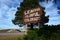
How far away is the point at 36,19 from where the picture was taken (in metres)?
9.66

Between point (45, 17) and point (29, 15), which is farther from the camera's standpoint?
point (45, 17)

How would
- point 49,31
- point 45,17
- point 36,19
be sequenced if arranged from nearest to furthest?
1. point 36,19
2. point 49,31
3. point 45,17

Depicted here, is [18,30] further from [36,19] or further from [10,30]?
[36,19]

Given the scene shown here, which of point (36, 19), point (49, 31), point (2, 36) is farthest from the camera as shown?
point (2, 36)

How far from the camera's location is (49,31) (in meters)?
10.4

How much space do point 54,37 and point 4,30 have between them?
4.78 metres

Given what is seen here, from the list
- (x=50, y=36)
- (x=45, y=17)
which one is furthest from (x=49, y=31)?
(x=45, y=17)

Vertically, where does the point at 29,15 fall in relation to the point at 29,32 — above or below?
above

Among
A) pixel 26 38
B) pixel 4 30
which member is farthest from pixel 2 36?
pixel 26 38

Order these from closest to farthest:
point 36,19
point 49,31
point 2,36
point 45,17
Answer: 1. point 36,19
2. point 49,31
3. point 2,36
4. point 45,17

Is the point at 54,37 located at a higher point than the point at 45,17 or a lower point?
lower

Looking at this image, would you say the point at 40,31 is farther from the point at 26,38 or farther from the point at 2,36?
the point at 2,36

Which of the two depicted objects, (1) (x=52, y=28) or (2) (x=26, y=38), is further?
(1) (x=52, y=28)

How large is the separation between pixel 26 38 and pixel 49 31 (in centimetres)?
119
